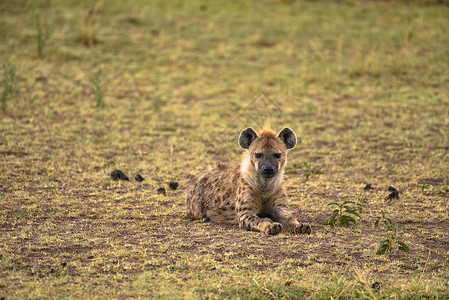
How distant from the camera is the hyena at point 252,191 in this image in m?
5.11

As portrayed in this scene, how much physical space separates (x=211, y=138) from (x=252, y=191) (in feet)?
Result: 10.6

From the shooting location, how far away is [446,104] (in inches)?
383

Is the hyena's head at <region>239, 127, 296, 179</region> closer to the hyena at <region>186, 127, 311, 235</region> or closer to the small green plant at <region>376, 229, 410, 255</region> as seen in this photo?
the hyena at <region>186, 127, 311, 235</region>

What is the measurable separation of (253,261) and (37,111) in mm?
5771

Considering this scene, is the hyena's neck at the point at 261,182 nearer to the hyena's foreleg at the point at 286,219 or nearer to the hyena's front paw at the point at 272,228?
the hyena's foreleg at the point at 286,219

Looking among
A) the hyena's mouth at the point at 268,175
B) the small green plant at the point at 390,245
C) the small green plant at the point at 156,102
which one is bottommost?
the small green plant at the point at 390,245

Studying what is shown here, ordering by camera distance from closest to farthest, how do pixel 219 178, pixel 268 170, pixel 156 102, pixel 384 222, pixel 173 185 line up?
pixel 268 170 < pixel 384 222 < pixel 219 178 < pixel 173 185 < pixel 156 102

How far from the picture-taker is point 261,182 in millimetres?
5254

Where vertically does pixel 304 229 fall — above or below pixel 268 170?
below

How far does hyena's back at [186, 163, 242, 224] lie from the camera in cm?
540

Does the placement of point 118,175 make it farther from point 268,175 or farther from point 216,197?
point 268,175

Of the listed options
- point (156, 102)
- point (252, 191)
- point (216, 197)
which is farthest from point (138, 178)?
point (156, 102)

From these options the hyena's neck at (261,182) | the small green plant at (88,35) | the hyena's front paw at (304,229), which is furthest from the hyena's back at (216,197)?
the small green plant at (88,35)

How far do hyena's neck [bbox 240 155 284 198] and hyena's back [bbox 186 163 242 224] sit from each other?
0.42ft
